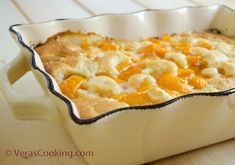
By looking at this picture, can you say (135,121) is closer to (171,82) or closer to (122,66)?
(171,82)

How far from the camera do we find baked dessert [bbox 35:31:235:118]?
89 centimetres

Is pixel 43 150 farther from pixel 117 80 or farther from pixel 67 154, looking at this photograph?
pixel 117 80

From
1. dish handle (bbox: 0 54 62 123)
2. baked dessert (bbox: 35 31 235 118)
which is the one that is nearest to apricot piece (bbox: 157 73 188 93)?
baked dessert (bbox: 35 31 235 118)

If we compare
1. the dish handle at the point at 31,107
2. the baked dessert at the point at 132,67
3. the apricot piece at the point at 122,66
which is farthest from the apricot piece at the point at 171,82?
the dish handle at the point at 31,107

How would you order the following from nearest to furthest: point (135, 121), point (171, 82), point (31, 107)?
point (135, 121) < point (31, 107) < point (171, 82)

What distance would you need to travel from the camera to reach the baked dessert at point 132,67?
2.92ft

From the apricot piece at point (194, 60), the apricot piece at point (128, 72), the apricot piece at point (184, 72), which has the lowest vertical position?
the apricot piece at point (194, 60)

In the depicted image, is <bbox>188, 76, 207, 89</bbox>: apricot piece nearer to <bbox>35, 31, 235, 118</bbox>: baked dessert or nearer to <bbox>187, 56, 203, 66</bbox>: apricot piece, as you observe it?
<bbox>35, 31, 235, 118</bbox>: baked dessert

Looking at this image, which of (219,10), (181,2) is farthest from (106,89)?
(181,2)

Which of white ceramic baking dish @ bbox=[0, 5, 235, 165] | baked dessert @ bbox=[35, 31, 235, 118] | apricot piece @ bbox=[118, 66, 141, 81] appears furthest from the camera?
apricot piece @ bbox=[118, 66, 141, 81]

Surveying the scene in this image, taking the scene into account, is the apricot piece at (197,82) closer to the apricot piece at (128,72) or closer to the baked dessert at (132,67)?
the baked dessert at (132,67)

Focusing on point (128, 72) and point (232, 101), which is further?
point (128, 72)

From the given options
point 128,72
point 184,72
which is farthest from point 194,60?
point 128,72

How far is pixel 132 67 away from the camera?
3.47 ft
